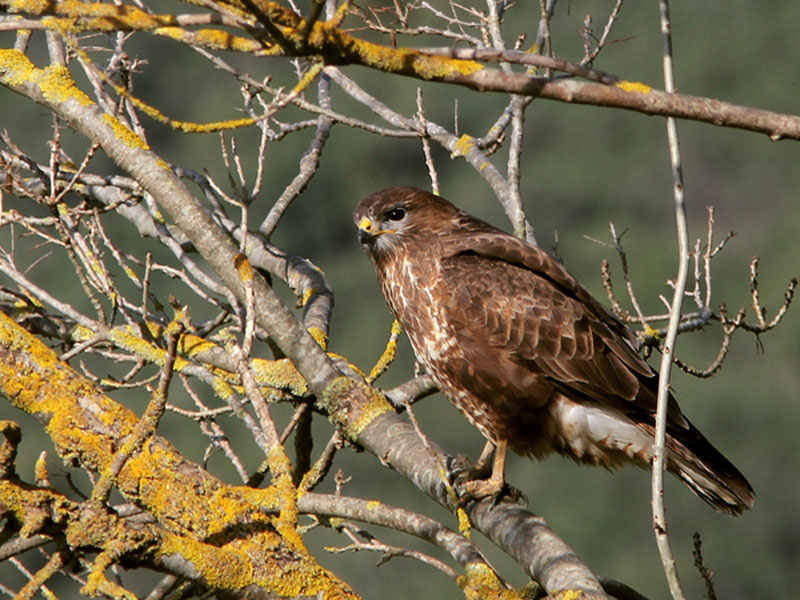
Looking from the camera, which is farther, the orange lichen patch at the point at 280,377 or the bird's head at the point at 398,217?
the bird's head at the point at 398,217

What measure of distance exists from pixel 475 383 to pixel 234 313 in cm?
81

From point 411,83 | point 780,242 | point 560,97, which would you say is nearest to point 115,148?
point 560,97

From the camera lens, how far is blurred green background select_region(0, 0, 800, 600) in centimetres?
1806

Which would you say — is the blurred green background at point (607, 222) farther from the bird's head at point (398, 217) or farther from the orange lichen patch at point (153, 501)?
the orange lichen patch at point (153, 501)

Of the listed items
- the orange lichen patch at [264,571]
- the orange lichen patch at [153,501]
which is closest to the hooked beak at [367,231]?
the orange lichen patch at [153,501]

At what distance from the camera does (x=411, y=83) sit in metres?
19.8

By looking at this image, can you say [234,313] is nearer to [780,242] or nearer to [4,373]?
[4,373]

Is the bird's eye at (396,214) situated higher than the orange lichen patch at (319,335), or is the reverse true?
the bird's eye at (396,214)

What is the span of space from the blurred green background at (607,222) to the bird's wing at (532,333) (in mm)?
11977

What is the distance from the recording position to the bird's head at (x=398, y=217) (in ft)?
12.6

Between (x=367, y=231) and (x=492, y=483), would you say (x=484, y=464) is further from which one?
(x=367, y=231)

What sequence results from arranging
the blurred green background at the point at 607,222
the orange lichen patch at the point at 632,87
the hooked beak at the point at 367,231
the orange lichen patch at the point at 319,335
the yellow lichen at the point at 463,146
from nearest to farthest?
the orange lichen patch at the point at 632,87 < the orange lichen patch at the point at 319,335 < the yellow lichen at the point at 463,146 < the hooked beak at the point at 367,231 < the blurred green background at the point at 607,222

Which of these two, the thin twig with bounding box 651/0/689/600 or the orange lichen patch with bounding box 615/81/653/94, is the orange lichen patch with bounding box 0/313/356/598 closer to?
the thin twig with bounding box 651/0/689/600

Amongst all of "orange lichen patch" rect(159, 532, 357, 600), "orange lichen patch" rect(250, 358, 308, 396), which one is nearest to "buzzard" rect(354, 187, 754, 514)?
"orange lichen patch" rect(250, 358, 308, 396)
